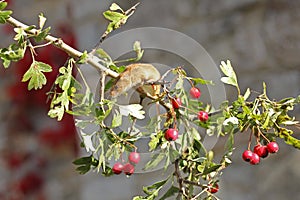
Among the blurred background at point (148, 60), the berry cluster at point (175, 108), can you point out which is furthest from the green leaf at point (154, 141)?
the blurred background at point (148, 60)

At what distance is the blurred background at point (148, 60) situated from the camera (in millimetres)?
1722

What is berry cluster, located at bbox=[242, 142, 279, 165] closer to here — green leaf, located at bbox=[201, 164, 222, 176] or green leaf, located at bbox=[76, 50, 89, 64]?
green leaf, located at bbox=[201, 164, 222, 176]

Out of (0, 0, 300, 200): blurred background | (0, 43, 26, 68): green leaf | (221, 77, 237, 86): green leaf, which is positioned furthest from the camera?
(0, 0, 300, 200): blurred background

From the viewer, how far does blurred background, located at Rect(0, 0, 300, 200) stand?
5.65 feet

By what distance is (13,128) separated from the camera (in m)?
2.46

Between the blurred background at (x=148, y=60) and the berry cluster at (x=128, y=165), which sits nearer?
the berry cluster at (x=128, y=165)

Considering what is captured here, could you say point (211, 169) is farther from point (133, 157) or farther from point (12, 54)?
point (12, 54)

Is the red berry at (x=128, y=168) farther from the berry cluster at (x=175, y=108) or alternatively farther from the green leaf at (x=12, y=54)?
the green leaf at (x=12, y=54)

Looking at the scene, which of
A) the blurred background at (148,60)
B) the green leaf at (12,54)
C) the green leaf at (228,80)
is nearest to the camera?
the green leaf at (12,54)

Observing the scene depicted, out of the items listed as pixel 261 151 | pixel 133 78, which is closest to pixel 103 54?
pixel 133 78

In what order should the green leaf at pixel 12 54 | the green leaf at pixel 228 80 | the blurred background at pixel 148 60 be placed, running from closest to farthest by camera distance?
the green leaf at pixel 12 54, the green leaf at pixel 228 80, the blurred background at pixel 148 60

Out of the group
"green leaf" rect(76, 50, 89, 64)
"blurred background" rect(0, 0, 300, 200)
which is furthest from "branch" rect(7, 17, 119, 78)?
"blurred background" rect(0, 0, 300, 200)

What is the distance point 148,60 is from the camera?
200 cm

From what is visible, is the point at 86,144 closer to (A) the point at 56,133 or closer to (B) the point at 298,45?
(B) the point at 298,45
